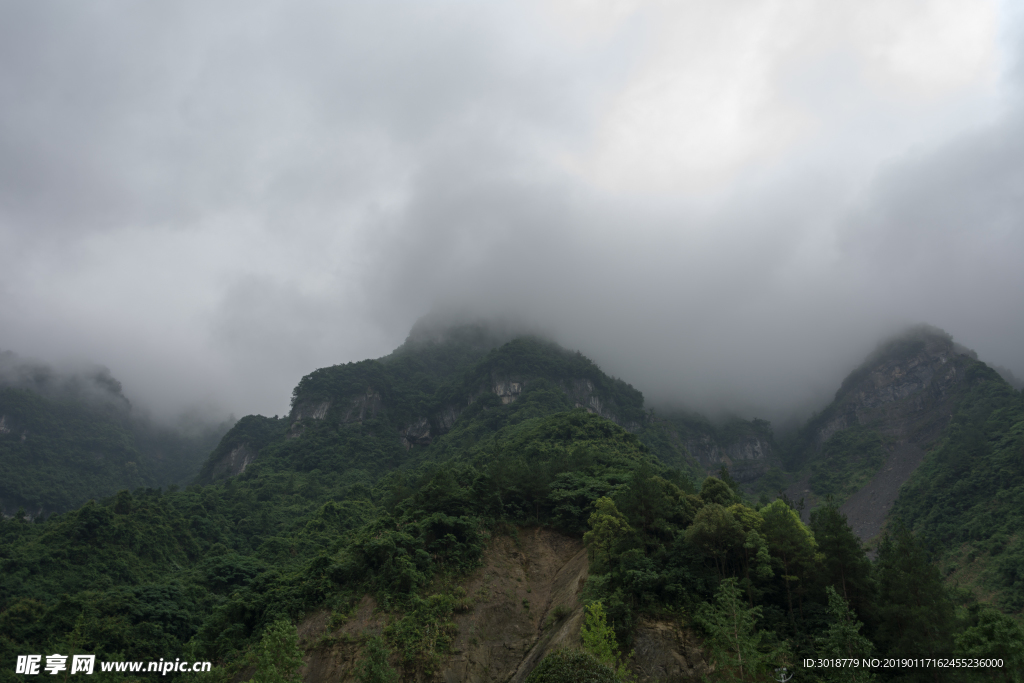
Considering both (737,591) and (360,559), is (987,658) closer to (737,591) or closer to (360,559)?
(737,591)

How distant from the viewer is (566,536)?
156 feet

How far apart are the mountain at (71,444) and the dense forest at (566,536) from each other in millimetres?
46936

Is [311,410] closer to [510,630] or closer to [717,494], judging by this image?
[510,630]

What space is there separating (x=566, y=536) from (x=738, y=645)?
24482mm

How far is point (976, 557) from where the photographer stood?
229 ft

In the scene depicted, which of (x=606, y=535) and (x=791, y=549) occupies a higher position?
(x=606, y=535)

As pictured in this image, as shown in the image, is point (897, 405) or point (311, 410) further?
point (897, 405)

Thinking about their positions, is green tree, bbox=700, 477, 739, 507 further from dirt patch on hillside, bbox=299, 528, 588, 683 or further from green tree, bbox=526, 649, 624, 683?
green tree, bbox=526, 649, 624, 683

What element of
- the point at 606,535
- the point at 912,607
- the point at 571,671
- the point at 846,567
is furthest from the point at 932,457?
the point at 571,671

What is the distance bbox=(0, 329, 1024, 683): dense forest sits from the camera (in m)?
25.8

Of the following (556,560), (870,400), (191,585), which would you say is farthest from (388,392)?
(870,400)

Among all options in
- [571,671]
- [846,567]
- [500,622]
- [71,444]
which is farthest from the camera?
[71,444]

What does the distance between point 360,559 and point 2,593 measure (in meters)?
39.3

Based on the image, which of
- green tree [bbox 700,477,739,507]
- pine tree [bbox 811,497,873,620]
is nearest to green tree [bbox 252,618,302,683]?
pine tree [bbox 811,497,873,620]
